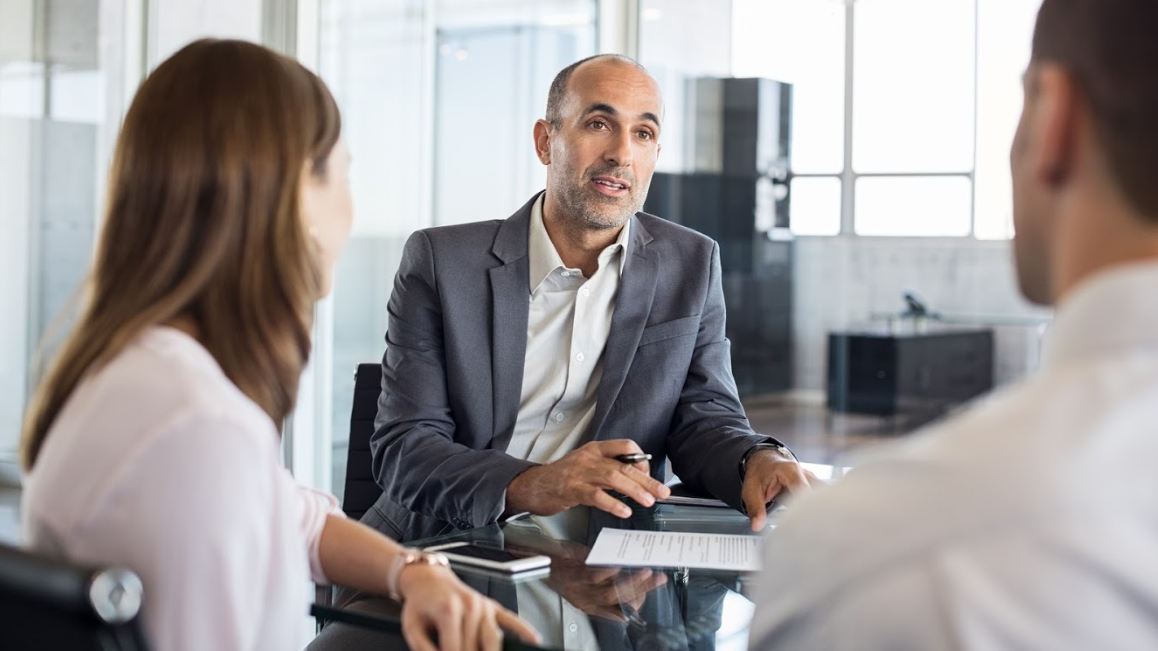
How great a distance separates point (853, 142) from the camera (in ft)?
14.4

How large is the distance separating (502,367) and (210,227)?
4.08 feet

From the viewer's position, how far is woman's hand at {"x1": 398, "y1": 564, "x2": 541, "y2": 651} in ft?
4.15

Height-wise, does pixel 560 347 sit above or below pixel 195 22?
below

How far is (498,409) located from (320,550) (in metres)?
0.86

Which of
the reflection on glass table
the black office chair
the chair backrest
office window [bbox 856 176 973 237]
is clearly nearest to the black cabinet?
office window [bbox 856 176 973 237]

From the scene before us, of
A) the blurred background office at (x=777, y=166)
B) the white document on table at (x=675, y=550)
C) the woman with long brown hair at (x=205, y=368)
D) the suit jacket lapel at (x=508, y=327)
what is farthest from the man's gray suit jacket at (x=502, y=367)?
the blurred background office at (x=777, y=166)

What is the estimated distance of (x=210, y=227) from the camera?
1.17 meters

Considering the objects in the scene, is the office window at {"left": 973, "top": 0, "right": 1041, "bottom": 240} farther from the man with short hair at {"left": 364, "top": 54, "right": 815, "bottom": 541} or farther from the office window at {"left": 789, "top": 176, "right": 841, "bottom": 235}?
the man with short hair at {"left": 364, "top": 54, "right": 815, "bottom": 541}

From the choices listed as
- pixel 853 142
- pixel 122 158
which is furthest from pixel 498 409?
pixel 853 142

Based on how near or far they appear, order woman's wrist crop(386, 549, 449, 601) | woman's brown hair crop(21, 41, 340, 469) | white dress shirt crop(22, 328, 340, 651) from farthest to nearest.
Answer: woman's wrist crop(386, 549, 449, 601) < woman's brown hair crop(21, 41, 340, 469) < white dress shirt crop(22, 328, 340, 651)

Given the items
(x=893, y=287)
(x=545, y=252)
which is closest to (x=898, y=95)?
(x=893, y=287)

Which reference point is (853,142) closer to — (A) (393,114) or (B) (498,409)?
(A) (393,114)

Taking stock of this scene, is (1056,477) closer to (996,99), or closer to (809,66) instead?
(996,99)

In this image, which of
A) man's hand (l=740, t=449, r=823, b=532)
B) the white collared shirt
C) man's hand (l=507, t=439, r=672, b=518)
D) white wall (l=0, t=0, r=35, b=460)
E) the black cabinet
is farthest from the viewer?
the black cabinet
